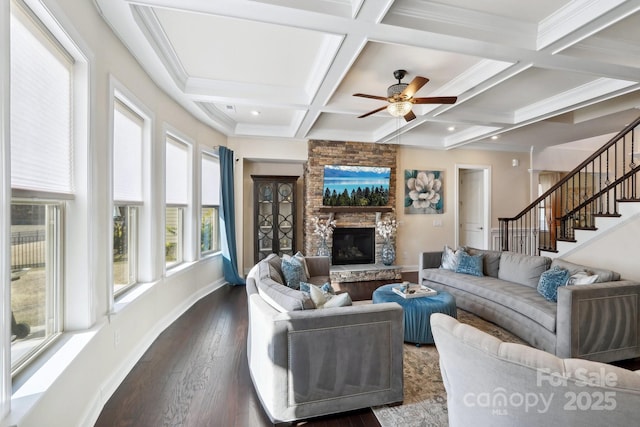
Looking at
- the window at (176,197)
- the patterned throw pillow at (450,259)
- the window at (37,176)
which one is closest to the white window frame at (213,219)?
the window at (176,197)

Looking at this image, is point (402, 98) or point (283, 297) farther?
point (402, 98)

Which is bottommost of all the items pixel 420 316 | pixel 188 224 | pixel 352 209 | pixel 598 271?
pixel 420 316

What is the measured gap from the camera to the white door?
662 centimetres

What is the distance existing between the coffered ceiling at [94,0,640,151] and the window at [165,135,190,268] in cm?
65

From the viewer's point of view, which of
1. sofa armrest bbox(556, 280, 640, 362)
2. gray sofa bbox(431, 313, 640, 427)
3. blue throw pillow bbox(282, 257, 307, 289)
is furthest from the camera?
blue throw pillow bbox(282, 257, 307, 289)

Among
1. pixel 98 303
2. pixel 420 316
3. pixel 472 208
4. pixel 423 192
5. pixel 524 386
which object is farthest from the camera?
pixel 472 208

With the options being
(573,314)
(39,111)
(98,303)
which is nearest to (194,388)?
(98,303)

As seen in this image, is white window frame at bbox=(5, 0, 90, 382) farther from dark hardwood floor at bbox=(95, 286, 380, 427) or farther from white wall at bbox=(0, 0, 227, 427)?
dark hardwood floor at bbox=(95, 286, 380, 427)

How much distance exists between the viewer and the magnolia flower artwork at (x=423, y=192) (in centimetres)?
609

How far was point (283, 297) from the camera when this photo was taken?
2012mm

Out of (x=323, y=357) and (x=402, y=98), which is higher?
(x=402, y=98)

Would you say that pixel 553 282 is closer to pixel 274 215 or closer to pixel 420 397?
pixel 420 397

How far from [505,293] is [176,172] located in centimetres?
444

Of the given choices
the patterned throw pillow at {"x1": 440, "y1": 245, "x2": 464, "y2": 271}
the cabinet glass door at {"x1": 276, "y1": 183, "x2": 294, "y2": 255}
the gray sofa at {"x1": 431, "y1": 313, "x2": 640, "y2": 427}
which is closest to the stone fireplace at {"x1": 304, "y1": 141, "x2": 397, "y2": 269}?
the cabinet glass door at {"x1": 276, "y1": 183, "x2": 294, "y2": 255}
